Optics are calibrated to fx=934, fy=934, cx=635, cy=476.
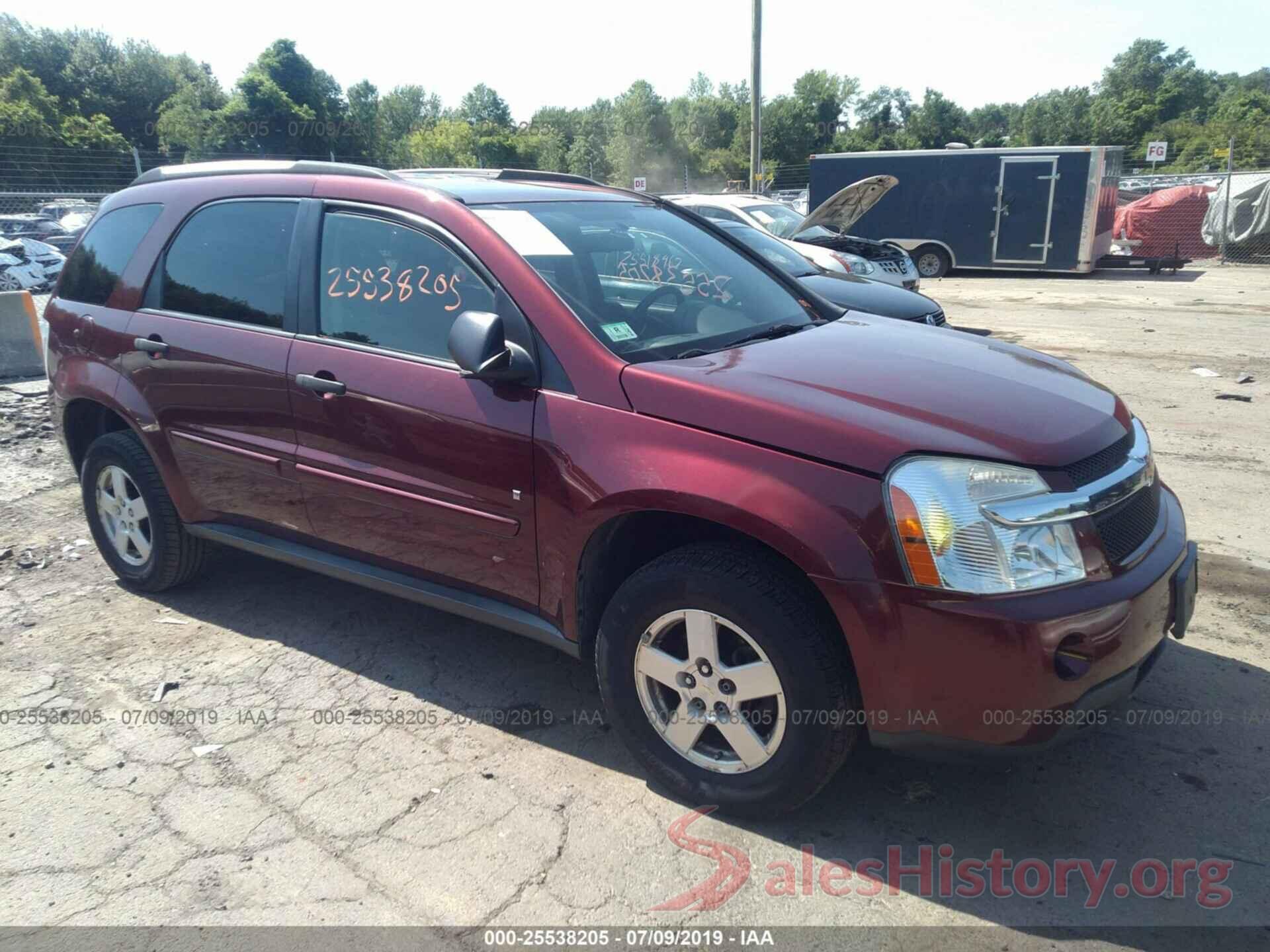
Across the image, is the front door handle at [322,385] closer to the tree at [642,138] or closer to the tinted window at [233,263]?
the tinted window at [233,263]

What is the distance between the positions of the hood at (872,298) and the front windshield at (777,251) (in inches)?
17.0

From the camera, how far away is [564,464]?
287 centimetres

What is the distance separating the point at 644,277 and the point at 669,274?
0.17 m

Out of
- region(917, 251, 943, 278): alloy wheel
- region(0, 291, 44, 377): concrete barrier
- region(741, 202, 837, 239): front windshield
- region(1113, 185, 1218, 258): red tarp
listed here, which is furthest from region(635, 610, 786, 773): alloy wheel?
region(1113, 185, 1218, 258): red tarp

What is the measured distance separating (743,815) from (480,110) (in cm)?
8894

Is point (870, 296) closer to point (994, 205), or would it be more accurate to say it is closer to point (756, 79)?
point (994, 205)

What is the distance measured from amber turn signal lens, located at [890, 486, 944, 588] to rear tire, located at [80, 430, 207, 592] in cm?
329

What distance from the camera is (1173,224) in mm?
19859

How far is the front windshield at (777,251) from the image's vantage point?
859 centimetres

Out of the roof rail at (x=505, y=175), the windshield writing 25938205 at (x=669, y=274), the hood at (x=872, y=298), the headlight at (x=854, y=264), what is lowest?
the headlight at (x=854, y=264)

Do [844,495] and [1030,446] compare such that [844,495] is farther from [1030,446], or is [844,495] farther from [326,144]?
[326,144]

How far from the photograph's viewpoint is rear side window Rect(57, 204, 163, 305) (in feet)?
14.0

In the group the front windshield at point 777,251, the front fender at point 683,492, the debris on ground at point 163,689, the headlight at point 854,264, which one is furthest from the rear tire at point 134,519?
the headlight at point 854,264

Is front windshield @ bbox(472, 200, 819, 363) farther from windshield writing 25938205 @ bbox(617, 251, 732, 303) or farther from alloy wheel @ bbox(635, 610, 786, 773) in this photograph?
alloy wheel @ bbox(635, 610, 786, 773)
